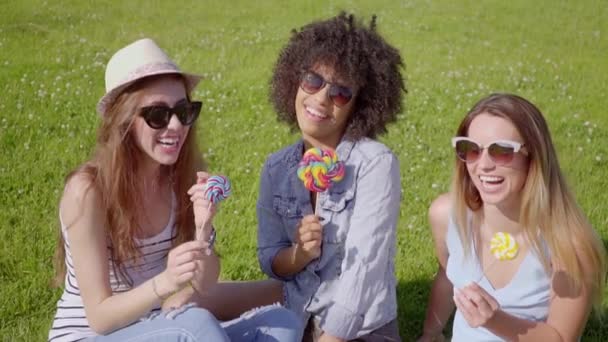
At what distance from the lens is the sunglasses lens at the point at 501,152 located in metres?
2.76

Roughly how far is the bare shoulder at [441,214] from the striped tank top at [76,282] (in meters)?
1.19

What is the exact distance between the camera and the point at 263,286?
393 centimetres

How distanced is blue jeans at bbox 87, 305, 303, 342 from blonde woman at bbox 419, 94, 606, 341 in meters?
0.75

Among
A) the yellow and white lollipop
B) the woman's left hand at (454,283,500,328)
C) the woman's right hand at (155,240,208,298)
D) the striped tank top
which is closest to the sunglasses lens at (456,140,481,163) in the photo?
the yellow and white lollipop

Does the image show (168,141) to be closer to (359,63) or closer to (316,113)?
(316,113)

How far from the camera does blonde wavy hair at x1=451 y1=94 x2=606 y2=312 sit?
2771mm

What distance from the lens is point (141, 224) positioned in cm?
312

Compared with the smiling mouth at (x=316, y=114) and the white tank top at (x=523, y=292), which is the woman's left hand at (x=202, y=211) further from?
the white tank top at (x=523, y=292)

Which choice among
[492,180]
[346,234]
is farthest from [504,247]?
[346,234]

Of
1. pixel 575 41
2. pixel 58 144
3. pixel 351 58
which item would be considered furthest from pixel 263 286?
pixel 575 41

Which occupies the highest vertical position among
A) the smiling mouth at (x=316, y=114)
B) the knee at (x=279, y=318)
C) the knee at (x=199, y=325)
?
the smiling mouth at (x=316, y=114)

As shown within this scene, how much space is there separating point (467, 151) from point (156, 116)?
4.09ft

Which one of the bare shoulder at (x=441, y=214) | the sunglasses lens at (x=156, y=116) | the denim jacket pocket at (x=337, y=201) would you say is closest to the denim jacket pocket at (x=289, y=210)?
the denim jacket pocket at (x=337, y=201)

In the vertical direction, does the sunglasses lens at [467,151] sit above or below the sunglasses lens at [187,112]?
below
